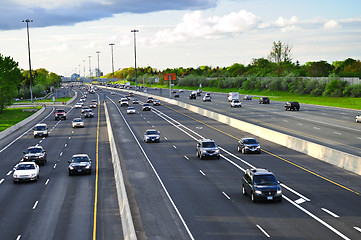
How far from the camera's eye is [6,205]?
25641 mm

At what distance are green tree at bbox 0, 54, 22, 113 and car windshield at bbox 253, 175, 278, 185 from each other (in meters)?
101

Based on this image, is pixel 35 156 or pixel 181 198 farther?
pixel 35 156

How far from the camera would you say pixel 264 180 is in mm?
23938

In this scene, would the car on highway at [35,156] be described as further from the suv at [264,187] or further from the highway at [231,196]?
the suv at [264,187]

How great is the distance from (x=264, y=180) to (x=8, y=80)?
390 ft

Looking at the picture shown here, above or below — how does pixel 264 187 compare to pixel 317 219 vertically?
above

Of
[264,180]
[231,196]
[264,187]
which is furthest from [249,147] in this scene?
[264,187]

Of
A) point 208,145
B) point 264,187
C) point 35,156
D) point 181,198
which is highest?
point 264,187

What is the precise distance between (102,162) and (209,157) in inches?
354

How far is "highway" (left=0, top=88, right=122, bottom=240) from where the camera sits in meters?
20.5

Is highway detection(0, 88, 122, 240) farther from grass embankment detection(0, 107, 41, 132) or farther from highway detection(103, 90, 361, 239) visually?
A: grass embankment detection(0, 107, 41, 132)

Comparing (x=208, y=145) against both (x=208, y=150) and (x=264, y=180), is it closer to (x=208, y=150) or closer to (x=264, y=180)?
(x=208, y=150)

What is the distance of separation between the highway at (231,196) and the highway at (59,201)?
1615 millimetres

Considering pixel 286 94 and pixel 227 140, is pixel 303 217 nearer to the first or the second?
pixel 227 140
